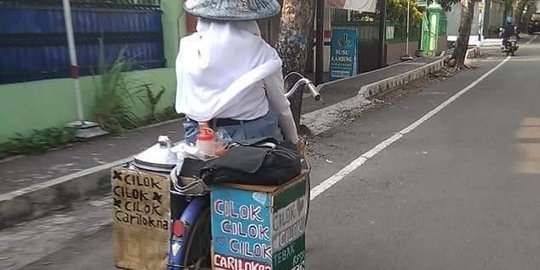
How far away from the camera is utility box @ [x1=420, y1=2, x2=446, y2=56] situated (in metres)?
27.4

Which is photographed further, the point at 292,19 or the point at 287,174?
the point at 292,19

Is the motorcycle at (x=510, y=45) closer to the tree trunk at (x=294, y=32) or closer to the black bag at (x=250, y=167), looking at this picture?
the tree trunk at (x=294, y=32)

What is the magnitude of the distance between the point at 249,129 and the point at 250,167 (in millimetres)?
418

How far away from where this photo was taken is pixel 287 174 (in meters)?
2.85

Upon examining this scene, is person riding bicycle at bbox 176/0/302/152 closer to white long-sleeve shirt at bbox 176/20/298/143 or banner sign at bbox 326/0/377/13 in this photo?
white long-sleeve shirt at bbox 176/20/298/143

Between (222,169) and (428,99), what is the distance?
459 inches

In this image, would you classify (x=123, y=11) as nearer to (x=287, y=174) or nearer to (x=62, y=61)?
(x=62, y=61)

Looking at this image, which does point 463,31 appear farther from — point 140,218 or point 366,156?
point 140,218

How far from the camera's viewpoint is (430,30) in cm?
2780

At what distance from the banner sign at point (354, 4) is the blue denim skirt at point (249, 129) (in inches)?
468

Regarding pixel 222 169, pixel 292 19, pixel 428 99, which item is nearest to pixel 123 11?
pixel 292 19

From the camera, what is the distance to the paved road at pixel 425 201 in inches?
173

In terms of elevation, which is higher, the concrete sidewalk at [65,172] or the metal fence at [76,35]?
the metal fence at [76,35]

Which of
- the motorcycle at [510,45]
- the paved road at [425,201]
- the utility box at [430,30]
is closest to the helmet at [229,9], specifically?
→ the paved road at [425,201]
